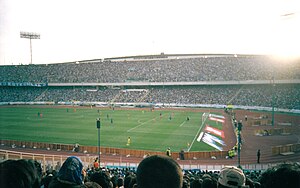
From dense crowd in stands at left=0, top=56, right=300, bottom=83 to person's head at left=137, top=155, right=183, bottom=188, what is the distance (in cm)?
7192

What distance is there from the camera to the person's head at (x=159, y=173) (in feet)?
8.39

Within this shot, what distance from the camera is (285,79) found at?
65812 mm

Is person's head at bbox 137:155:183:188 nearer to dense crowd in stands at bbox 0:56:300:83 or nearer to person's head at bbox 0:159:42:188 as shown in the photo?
person's head at bbox 0:159:42:188

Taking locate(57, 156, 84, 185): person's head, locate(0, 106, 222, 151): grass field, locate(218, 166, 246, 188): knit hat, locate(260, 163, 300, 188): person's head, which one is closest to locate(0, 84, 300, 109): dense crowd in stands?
locate(0, 106, 222, 151): grass field

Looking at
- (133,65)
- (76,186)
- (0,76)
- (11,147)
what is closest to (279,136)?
(11,147)

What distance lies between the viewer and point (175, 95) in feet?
252

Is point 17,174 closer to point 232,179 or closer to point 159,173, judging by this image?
point 159,173

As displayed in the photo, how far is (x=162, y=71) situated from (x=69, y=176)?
85.1m

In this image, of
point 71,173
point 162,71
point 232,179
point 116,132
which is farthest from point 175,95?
point 71,173

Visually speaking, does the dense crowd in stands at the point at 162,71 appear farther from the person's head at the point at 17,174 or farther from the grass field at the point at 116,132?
the person's head at the point at 17,174

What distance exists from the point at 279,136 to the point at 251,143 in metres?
5.71

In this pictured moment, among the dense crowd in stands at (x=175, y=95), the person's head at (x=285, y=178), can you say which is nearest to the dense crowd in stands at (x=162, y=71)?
the dense crowd in stands at (x=175, y=95)

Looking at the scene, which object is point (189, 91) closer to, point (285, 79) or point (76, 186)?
point (285, 79)

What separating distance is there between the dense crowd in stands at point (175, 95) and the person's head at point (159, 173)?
59.3 m
